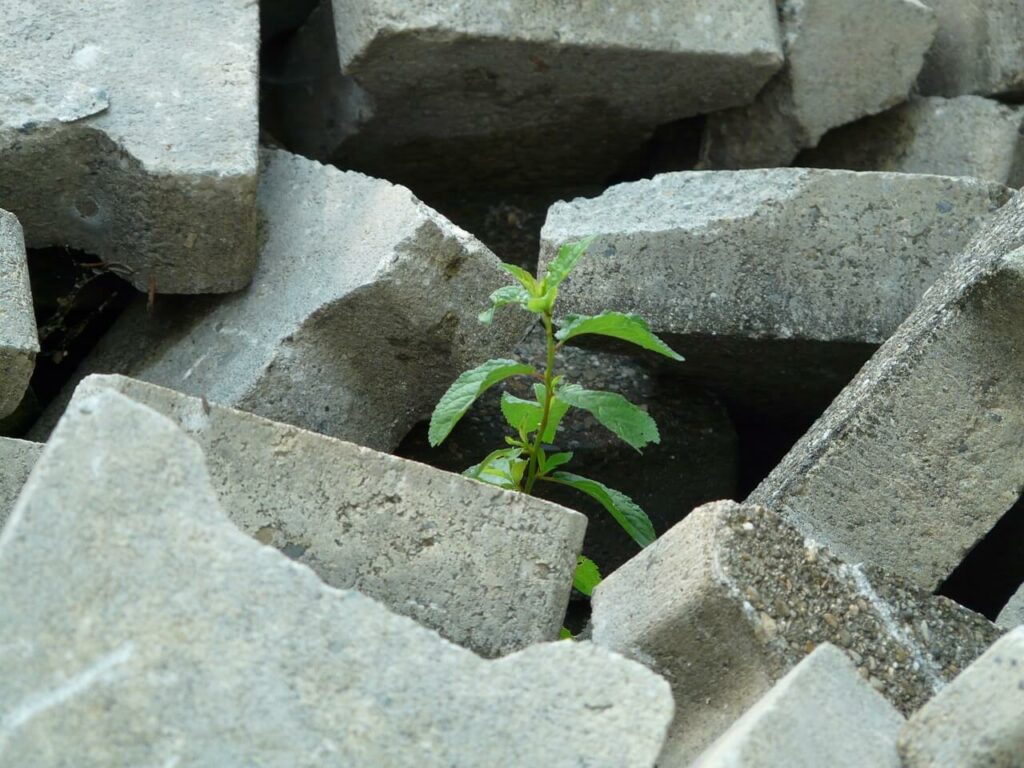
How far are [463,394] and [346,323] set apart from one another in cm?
29

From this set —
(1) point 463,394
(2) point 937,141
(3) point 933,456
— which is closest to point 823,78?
(2) point 937,141

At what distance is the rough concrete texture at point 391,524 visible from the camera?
1.66 metres

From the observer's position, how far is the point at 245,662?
1.26 meters

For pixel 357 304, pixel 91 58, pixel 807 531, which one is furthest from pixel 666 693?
pixel 91 58

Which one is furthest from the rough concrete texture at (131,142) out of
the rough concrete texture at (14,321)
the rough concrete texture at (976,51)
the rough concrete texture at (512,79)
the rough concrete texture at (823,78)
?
the rough concrete texture at (976,51)

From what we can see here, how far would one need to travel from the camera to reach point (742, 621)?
1585 millimetres

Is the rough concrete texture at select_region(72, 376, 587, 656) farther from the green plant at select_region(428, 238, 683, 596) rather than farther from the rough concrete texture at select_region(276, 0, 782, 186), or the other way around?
the rough concrete texture at select_region(276, 0, 782, 186)

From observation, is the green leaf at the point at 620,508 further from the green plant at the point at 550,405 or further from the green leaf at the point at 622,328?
the green leaf at the point at 622,328

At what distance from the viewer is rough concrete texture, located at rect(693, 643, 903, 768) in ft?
4.25

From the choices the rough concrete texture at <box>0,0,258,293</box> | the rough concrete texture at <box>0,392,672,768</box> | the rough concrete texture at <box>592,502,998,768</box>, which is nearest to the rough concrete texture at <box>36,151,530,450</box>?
the rough concrete texture at <box>0,0,258,293</box>

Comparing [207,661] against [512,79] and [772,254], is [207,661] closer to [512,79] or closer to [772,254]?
[772,254]

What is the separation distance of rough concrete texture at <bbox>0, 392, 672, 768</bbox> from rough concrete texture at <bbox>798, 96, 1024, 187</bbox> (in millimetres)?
1971

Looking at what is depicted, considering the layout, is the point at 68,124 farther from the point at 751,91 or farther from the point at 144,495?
the point at 751,91

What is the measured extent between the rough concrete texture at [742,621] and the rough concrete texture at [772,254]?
72 centimetres
